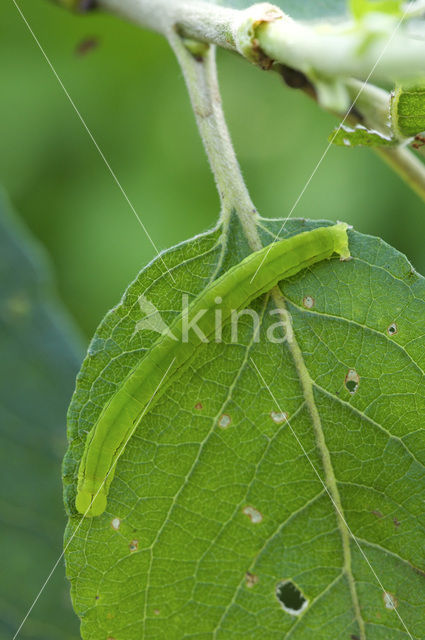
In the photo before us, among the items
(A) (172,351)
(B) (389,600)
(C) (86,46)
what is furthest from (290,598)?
(C) (86,46)

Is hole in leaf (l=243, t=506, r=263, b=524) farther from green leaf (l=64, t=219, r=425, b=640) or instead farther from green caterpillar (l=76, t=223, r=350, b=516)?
green caterpillar (l=76, t=223, r=350, b=516)

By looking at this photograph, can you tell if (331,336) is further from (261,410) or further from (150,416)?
(150,416)

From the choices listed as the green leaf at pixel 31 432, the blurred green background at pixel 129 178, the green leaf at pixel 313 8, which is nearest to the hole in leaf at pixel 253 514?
the green leaf at pixel 31 432

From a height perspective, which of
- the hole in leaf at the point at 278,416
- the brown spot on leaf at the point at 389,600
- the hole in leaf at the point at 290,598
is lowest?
the hole in leaf at the point at 290,598

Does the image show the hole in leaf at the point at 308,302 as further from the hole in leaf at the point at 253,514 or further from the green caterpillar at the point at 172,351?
A: the hole in leaf at the point at 253,514

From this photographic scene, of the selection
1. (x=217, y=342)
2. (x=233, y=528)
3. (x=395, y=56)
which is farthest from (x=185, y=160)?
(x=395, y=56)

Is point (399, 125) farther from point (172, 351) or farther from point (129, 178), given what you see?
point (129, 178)

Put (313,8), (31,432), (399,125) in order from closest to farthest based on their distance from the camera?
(399,125) < (313,8) < (31,432)
